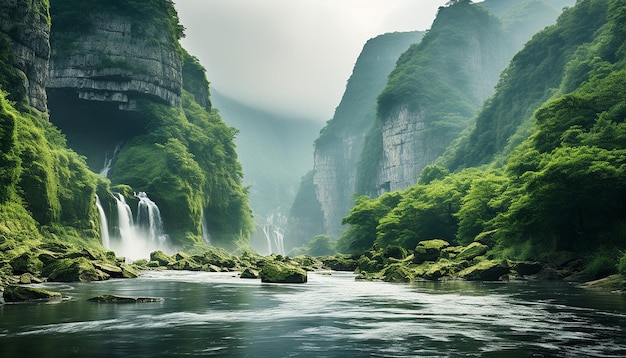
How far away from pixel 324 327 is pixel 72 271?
72.6 ft

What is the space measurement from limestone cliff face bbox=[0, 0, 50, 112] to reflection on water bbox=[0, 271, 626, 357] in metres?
47.5

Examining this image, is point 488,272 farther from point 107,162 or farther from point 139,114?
point 107,162

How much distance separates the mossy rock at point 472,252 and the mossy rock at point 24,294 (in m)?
31.8

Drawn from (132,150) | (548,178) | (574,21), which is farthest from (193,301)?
(574,21)

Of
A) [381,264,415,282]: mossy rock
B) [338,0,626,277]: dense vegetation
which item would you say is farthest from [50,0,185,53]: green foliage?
[381,264,415,282]: mossy rock

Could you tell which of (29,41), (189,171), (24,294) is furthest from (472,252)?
(189,171)

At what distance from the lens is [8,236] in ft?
145

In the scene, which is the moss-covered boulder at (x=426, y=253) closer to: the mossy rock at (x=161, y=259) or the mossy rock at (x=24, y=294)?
the mossy rock at (x=161, y=259)

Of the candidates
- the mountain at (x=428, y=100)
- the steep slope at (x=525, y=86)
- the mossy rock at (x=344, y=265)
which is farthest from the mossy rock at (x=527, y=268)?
the mountain at (x=428, y=100)

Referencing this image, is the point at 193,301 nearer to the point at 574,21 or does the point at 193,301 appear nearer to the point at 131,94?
the point at 131,94

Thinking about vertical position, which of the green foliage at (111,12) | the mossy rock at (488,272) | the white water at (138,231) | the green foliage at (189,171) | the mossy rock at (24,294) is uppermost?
the green foliage at (111,12)

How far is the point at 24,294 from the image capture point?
824 inches

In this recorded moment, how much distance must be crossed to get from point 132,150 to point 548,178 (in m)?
77.1

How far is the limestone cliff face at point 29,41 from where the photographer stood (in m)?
61.1
